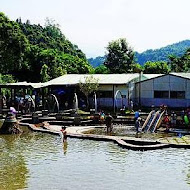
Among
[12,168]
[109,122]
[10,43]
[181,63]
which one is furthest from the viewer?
[181,63]

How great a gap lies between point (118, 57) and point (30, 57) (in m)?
24.6

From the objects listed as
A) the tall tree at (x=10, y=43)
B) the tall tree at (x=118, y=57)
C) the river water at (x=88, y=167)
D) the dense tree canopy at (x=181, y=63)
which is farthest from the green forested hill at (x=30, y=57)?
the river water at (x=88, y=167)

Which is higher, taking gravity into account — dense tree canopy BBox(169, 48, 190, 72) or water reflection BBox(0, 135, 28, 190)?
dense tree canopy BBox(169, 48, 190, 72)

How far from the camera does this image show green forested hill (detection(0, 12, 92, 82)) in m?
52.9

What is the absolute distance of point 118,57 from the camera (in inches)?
3816

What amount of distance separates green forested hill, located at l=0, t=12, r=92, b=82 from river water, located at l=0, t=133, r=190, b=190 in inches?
1140

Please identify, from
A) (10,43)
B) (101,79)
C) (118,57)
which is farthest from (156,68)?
(10,43)

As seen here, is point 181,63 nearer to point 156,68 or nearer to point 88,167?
point 156,68

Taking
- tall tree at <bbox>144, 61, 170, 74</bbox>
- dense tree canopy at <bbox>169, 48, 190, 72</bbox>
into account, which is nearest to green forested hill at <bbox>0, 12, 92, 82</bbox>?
tall tree at <bbox>144, 61, 170, 74</bbox>

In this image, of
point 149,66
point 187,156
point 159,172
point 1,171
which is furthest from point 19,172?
point 149,66

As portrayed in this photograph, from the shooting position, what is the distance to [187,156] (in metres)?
21.0

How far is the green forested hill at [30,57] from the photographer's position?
173 ft

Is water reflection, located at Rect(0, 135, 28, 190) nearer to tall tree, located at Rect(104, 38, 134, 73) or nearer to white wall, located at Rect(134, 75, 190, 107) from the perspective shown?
white wall, located at Rect(134, 75, 190, 107)

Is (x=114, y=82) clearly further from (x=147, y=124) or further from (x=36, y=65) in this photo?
(x=36, y=65)
